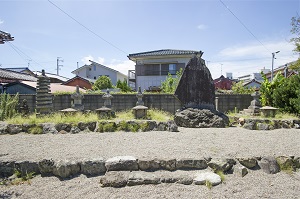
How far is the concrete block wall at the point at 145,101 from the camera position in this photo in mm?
9453

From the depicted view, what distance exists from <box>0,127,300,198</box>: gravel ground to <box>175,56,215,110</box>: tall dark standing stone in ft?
6.23

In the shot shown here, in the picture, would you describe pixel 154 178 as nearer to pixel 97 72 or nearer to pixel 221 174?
pixel 221 174

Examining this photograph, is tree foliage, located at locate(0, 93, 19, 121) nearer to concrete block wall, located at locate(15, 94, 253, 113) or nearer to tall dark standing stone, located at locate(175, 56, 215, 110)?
concrete block wall, located at locate(15, 94, 253, 113)

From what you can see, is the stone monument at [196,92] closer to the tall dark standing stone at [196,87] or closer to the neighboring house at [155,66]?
the tall dark standing stone at [196,87]

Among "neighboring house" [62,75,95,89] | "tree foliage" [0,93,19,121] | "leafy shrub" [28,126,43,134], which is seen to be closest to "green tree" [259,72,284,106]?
"leafy shrub" [28,126,43,134]

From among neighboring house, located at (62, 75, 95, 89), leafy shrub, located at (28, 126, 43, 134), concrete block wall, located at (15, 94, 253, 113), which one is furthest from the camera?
neighboring house, located at (62, 75, 95, 89)

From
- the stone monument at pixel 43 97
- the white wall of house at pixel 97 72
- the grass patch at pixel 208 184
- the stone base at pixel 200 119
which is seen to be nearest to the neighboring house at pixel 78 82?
the white wall of house at pixel 97 72

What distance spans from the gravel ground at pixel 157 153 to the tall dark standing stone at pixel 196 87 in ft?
6.23

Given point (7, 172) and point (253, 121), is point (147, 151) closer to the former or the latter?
point (7, 172)

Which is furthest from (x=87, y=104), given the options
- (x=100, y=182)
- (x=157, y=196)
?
(x=157, y=196)

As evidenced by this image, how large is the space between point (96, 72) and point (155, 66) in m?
11.9

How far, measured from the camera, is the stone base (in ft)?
21.5

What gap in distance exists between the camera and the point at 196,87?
289 inches

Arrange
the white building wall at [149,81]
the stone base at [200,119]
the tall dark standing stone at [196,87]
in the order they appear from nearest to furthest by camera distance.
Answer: the stone base at [200,119] < the tall dark standing stone at [196,87] < the white building wall at [149,81]
